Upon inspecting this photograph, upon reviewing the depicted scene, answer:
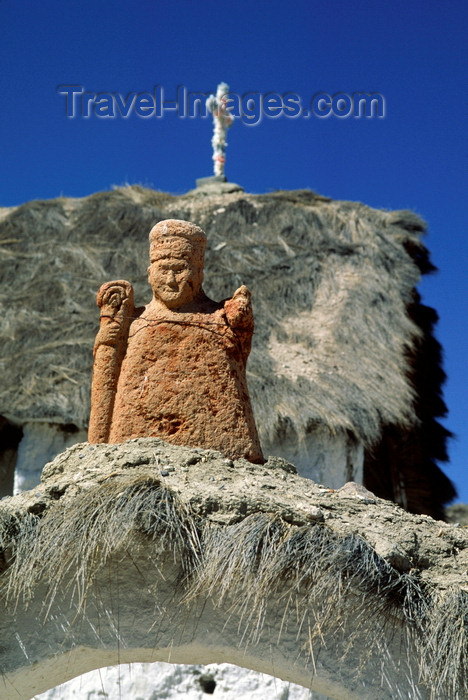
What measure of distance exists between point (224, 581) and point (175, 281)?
5.24 ft

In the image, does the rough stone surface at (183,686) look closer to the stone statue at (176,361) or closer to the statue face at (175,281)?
the stone statue at (176,361)

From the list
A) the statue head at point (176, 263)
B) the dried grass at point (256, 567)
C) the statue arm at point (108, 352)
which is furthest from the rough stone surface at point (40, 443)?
the dried grass at point (256, 567)

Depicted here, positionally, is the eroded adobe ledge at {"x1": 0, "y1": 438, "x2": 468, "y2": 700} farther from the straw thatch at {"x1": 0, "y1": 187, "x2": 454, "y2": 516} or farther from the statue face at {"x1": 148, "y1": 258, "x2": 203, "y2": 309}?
the straw thatch at {"x1": 0, "y1": 187, "x2": 454, "y2": 516}

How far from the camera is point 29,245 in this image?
37.9ft

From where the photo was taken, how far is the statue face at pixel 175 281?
4.94 m

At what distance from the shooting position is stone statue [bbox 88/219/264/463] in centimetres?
470

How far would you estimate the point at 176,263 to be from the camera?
4969mm

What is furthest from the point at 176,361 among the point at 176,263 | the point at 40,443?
the point at 40,443

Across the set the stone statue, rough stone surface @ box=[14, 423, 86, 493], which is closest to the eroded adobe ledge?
the stone statue

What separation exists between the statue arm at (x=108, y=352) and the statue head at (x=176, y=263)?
0.18m

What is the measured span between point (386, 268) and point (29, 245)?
400 centimetres

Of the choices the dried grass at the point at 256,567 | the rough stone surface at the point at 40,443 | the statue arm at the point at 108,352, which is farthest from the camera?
the rough stone surface at the point at 40,443

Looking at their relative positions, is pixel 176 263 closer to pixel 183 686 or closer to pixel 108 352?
pixel 108 352

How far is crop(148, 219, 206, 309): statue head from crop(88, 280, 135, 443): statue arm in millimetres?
179
